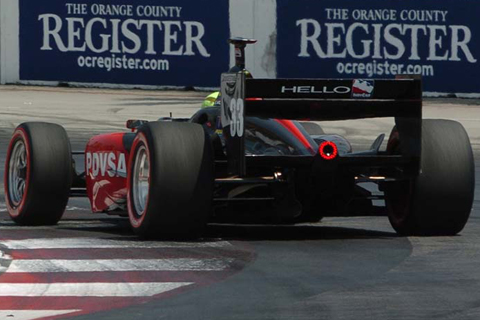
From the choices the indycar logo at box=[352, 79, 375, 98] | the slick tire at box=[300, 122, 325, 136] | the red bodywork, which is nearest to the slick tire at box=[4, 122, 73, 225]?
the red bodywork

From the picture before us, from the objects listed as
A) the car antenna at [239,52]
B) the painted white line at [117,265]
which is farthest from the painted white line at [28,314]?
the car antenna at [239,52]

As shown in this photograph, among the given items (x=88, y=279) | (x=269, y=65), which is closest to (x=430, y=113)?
(x=269, y=65)

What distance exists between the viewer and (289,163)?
31.4ft

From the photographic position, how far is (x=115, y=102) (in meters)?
27.3

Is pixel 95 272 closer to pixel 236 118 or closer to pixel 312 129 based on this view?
pixel 236 118

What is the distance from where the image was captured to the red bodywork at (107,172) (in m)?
10.8

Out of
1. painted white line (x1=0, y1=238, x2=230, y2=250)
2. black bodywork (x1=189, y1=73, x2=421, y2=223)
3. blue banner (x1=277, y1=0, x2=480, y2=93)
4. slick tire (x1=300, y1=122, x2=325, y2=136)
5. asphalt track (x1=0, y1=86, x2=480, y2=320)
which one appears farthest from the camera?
blue banner (x1=277, y1=0, x2=480, y2=93)

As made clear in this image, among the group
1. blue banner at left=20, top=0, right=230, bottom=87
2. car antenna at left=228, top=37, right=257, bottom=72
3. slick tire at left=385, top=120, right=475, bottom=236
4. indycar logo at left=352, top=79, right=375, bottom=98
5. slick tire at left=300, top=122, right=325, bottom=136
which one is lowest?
slick tire at left=385, top=120, right=475, bottom=236

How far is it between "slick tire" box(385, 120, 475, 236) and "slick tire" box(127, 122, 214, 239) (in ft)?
5.11

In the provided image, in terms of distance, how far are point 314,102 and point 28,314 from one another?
3531mm

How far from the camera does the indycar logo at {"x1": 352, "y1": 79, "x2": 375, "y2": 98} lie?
985cm

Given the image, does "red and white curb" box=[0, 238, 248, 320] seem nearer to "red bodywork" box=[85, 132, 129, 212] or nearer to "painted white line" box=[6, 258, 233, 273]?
"painted white line" box=[6, 258, 233, 273]

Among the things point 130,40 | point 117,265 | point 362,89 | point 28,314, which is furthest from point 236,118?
point 130,40

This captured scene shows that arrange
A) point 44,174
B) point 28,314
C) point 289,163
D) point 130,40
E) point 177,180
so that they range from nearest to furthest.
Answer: point 28,314 < point 177,180 < point 289,163 < point 44,174 < point 130,40
